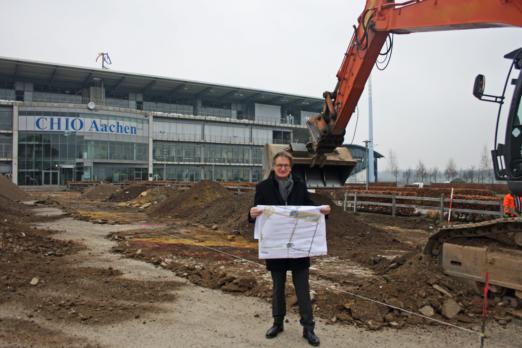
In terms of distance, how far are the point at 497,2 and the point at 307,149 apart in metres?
7.71

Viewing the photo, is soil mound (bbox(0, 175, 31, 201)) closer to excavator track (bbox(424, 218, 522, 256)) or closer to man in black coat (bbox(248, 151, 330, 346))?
man in black coat (bbox(248, 151, 330, 346))

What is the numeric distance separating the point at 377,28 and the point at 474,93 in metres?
4.17

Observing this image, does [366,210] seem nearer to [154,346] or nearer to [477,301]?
[477,301]

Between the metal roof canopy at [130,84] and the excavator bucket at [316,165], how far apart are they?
54.3 m

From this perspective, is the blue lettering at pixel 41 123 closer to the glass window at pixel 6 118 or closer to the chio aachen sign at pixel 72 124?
the chio aachen sign at pixel 72 124

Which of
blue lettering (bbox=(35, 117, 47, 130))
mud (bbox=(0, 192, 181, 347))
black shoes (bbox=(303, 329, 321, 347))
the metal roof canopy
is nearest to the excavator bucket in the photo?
mud (bbox=(0, 192, 181, 347))

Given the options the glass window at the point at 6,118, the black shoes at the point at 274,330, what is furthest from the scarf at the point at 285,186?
the glass window at the point at 6,118

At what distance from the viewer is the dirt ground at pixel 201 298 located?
4.89 m

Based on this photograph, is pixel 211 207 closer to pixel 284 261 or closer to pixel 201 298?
pixel 201 298

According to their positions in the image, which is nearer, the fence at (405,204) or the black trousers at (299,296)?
the black trousers at (299,296)

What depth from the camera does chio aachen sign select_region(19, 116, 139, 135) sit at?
5653cm

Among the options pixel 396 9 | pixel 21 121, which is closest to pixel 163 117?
pixel 21 121

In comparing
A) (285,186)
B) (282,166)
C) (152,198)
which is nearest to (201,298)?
(285,186)

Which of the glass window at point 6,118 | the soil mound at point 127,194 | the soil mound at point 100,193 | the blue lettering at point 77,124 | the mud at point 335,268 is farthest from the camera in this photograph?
the blue lettering at point 77,124
